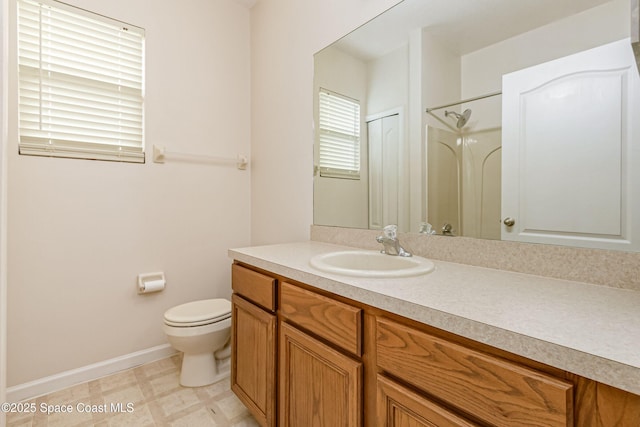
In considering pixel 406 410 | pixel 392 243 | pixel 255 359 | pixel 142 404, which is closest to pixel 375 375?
pixel 406 410

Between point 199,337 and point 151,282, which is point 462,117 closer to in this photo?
point 199,337

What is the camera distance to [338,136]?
1.68 m

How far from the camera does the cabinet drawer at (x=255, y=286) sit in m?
1.15

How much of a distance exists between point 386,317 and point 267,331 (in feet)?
1.97

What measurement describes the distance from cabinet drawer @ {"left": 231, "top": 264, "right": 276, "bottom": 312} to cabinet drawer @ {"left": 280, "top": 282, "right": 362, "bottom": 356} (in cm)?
6

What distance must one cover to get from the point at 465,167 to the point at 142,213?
1.93 m

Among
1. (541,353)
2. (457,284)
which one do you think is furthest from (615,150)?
(541,353)

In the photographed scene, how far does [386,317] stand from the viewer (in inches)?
29.7

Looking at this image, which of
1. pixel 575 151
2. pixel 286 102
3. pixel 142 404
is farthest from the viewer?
pixel 286 102

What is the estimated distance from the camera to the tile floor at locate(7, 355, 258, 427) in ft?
4.56

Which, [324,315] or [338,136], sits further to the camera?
[338,136]

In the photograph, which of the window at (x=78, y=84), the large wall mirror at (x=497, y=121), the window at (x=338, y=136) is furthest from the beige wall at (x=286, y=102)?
the window at (x=78, y=84)

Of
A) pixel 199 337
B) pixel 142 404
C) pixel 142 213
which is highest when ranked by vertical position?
pixel 142 213

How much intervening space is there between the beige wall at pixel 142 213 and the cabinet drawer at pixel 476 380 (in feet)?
4.95
